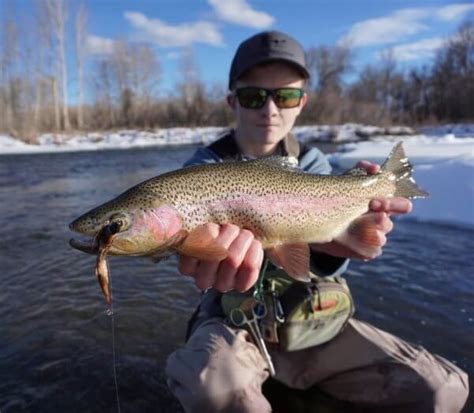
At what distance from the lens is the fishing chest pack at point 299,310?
2400mm

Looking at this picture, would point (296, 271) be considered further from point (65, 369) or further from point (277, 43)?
point (65, 369)

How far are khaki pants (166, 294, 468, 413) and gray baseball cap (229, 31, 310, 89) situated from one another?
1.49 metres

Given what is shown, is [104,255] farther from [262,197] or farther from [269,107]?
[269,107]

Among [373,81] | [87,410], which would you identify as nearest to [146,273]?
[87,410]

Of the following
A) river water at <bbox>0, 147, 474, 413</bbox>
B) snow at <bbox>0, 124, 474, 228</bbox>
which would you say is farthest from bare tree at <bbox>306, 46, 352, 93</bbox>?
river water at <bbox>0, 147, 474, 413</bbox>

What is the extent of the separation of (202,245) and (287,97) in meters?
1.42

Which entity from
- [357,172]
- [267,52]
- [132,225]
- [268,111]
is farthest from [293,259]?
[267,52]

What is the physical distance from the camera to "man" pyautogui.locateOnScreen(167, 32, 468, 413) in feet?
6.78

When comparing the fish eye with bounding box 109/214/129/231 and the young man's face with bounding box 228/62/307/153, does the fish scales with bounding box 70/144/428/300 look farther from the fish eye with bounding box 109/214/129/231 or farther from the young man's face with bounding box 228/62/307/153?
the young man's face with bounding box 228/62/307/153

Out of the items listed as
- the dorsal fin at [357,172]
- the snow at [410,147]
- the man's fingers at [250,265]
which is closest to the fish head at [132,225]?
the man's fingers at [250,265]

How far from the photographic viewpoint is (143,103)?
40500 mm

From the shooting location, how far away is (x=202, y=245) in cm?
168

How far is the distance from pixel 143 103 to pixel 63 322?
38959 mm

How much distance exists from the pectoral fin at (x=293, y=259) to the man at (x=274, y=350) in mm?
206
